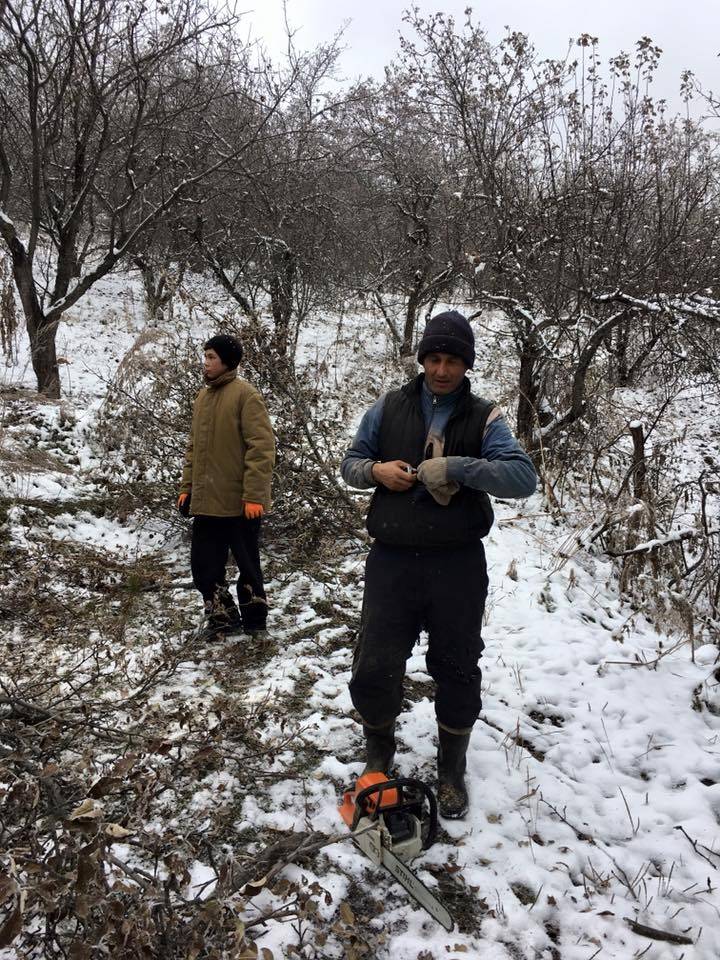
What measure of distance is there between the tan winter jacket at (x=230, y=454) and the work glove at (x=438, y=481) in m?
1.61

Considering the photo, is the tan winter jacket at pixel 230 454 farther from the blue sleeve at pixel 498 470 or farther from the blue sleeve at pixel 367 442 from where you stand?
the blue sleeve at pixel 498 470

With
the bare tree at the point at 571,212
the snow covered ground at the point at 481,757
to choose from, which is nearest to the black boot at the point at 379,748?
the snow covered ground at the point at 481,757

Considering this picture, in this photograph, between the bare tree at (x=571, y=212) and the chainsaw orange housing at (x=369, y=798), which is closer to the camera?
the chainsaw orange housing at (x=369, y=798)

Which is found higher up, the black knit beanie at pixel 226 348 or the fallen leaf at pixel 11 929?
the black knit beanie at pixel 226 348

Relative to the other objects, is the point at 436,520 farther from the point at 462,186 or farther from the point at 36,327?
the point at 462,186

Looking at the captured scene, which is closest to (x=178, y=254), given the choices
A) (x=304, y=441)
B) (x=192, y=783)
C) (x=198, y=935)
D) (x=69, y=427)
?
(x=69, y=427)

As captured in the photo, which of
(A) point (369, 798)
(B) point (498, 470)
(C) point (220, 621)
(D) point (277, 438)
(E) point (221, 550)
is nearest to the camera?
(B) point (498, 470)

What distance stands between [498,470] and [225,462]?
1.98 metres

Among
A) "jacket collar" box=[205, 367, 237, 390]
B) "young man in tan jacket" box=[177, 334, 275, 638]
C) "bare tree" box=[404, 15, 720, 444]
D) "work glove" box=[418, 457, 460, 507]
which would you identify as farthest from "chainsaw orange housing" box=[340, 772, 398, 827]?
"bare tree" box=[404, 15, 720, 444]

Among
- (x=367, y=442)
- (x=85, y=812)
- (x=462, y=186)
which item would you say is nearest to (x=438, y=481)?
(x=367, y=442)

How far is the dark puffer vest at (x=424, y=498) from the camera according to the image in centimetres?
227

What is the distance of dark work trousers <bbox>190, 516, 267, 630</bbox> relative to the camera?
376cm

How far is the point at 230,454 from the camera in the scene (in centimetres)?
364

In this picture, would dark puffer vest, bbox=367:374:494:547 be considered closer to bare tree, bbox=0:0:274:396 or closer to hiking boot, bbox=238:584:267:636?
hiking boot, bbox=238:584:267:636
